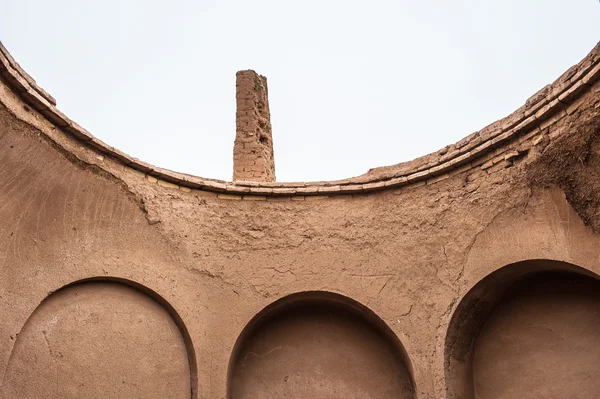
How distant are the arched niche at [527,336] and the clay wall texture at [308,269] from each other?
14 mm

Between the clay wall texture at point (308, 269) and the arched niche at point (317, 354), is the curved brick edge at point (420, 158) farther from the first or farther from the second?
the arched niche at point (317, 354)

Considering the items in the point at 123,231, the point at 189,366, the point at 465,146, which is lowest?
the point at 189,366

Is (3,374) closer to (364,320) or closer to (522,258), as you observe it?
(364,320)

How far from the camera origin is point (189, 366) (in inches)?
236

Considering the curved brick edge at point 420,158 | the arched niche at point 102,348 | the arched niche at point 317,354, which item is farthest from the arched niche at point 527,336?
the arched niche at point 102,348

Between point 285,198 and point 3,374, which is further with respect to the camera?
point 285,198

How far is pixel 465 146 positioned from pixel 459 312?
5.17 ft

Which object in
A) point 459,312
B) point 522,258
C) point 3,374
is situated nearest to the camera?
point 3,374

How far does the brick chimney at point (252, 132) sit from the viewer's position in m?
7.92

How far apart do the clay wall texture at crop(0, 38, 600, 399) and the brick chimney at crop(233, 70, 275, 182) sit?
1163 mm

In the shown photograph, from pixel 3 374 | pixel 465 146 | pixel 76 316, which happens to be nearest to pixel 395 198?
pixel 465 146

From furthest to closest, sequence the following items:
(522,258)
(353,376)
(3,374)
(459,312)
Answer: (353,376), (459,312), (522,258), (3,374)

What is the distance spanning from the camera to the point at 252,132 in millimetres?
8078

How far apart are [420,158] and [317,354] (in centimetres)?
225
